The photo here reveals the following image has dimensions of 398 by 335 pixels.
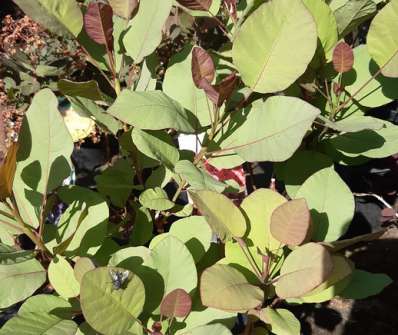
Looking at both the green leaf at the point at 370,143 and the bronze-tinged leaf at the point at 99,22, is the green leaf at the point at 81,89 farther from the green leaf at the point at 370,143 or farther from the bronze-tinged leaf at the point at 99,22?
the green leaf at the point at 370,143

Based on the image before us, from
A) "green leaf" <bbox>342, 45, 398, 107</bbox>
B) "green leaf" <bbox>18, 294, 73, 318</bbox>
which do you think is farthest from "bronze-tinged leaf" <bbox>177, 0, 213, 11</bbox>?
"green leaf" <bbox>18, 294, 73, 318</bbox>

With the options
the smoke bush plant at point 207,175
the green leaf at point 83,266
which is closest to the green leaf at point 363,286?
the smoke bush plant at point 207,175

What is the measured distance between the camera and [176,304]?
52 centimetres

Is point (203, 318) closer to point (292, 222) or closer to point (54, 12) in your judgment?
point (292, 222)

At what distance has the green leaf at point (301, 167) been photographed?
2.31 ft

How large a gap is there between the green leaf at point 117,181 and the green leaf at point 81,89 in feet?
0.54

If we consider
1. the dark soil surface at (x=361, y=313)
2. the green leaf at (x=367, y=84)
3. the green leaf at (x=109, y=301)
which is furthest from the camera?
the dark soil surface at (x=361, y=313)

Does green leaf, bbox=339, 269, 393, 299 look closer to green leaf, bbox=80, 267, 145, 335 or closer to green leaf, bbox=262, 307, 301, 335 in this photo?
green leaf, bbox=262, 307, 301, 335

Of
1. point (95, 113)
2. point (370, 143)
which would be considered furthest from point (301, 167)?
point (95, 113)

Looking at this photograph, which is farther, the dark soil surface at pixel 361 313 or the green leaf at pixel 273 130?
the dark soil surface at pixel 361 313

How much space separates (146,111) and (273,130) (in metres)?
0.15

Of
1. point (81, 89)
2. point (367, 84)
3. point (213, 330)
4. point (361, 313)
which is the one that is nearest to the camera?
point (213, 330)

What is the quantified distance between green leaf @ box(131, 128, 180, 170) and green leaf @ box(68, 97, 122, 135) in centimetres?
7

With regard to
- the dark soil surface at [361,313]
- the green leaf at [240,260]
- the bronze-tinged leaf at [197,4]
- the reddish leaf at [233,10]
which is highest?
the bronze-tinged leaf at [197,4]
